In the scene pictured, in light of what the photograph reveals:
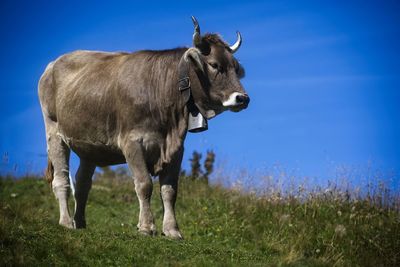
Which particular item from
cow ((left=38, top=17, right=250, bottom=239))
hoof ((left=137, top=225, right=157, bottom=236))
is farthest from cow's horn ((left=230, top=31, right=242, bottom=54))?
hoof ((left=137, top=225, right=157, bottom=236))

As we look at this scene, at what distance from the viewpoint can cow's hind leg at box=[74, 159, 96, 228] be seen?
11750 mm

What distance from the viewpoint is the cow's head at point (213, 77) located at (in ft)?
33.2

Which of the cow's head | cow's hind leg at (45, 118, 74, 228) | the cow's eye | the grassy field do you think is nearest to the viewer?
the grassy field

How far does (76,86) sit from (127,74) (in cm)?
138

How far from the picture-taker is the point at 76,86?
37.2ft

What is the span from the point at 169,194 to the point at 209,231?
4.64m

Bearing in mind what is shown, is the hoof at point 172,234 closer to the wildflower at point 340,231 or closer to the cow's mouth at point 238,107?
the cow's mouth at point 238,107

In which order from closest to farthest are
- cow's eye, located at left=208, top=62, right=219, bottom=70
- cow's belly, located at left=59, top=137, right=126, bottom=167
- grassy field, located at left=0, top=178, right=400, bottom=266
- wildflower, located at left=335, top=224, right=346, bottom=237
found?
grassy field, located at left=0, top=178, right=400, bottom=266
cow's eye, located at left=208, top=62, right=219, bottom=70
cow's belly, located at left=59, top=137, right=126, bottom=167
wildflower, located at left=335, top=224, right=346, bottom=237

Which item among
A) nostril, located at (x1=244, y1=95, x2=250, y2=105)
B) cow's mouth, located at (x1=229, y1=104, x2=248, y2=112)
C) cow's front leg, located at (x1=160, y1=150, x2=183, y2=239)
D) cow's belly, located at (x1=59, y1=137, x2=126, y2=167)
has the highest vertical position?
nostril, located at (x1=244, y1=95, x2=250, y2=105)

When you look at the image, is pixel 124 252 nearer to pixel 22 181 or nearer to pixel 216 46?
pixel 216 46

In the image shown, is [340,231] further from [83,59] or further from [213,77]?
[83,59]

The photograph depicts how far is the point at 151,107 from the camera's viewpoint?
32.7 feet

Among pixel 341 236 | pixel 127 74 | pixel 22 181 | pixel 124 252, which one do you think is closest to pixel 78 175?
pixel 127 74

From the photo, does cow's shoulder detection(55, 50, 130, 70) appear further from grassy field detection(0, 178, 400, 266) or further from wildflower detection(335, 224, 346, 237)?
wildflower detection(335, 224, 346, 237)
